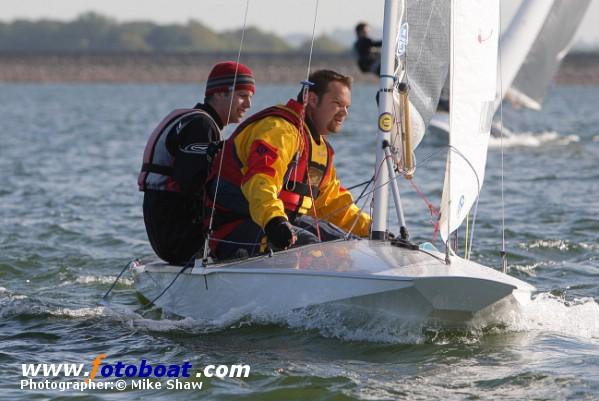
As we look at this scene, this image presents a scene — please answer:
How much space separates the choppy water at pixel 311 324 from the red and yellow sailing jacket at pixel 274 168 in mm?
580

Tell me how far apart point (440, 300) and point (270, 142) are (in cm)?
111

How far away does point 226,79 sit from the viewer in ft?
20.9

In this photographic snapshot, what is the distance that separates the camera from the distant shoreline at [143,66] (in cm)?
8519

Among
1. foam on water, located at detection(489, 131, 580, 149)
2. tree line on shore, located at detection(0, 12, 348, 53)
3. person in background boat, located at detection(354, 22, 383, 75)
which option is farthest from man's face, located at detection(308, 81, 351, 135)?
tree line on shore, located at detection(0, 12, 348, 53)

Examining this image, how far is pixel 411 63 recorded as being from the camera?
597 centimetres

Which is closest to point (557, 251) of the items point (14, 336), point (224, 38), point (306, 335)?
point (306, 335)

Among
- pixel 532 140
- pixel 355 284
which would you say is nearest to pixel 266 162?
pixel 355 284

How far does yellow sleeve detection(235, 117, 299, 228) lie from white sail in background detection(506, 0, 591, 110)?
1174 cm

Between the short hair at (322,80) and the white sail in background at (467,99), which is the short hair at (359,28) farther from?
the short hair at (322,80)

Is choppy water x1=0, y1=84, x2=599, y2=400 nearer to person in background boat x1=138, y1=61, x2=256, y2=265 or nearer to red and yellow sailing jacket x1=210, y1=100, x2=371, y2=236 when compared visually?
person in background boat x1=138, y1=61, x2=256, y2=265

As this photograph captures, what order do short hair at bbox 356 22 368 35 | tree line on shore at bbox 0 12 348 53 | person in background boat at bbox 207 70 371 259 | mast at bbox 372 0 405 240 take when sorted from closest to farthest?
person in background boat at bbox 207 70 371 259 → mast at bbox 372 0 405 240 → short hair at bbox 356 22 368 35 → tree line on shore at bbox 0 12 348 53

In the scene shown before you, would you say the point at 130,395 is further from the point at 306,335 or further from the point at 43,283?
the point at 43,283

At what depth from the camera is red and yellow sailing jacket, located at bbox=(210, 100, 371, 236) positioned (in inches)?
215

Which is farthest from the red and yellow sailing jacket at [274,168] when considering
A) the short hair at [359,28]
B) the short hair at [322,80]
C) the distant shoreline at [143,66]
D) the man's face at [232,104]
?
the distant shoreline at [143,66]
